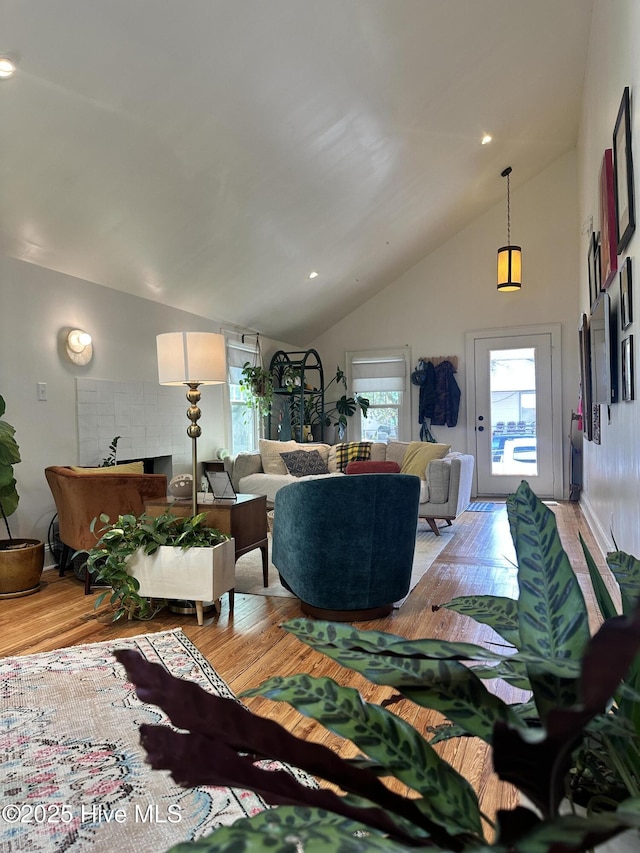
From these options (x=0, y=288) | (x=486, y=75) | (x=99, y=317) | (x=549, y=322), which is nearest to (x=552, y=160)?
(x=549, y=322)

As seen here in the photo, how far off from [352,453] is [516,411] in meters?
2.39

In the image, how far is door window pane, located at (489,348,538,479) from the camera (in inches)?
286

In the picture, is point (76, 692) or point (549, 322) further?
point (549, 322)

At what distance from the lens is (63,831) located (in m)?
1.45

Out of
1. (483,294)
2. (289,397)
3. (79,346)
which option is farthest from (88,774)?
(483,294)

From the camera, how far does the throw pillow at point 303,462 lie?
6.31 metres

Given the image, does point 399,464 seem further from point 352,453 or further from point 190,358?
point 190,358

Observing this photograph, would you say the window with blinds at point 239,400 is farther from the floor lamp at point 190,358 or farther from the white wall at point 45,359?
the floor lamp at point 190,358

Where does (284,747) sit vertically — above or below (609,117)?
below

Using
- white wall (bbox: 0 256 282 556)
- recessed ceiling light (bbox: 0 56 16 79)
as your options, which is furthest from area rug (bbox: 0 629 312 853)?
recessed ceiling light (bbox: 0 56 16 79)

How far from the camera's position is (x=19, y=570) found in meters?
3.47

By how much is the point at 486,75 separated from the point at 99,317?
3.60m

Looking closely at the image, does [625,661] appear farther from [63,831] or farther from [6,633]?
[6,633]

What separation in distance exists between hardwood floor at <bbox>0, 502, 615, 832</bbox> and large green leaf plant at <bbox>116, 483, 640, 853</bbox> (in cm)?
130
